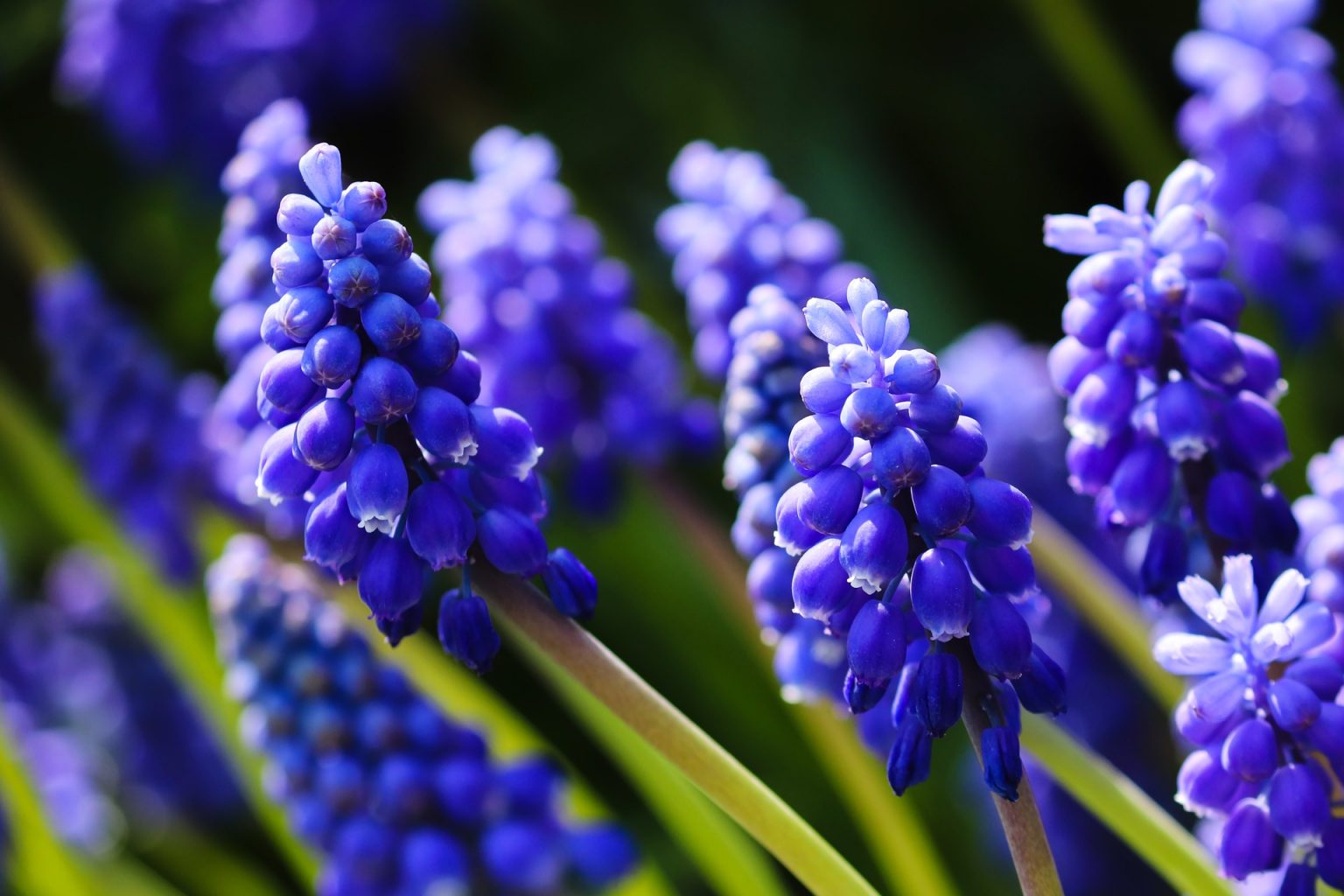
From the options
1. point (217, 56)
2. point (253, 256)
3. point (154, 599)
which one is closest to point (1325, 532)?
point (253, 256)

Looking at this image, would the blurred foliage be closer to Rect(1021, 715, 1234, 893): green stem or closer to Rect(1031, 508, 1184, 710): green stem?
Rect(1031, 508, 1184, 710): green stem

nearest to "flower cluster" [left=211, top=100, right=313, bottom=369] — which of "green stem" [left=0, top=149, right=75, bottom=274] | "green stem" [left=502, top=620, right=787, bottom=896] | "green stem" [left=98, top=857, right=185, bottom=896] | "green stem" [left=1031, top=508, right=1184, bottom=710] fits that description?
"green stem" [left=502, top=620, right=787, bottom=896]

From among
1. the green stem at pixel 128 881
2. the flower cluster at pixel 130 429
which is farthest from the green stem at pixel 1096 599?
the green stem at pixel 128 881

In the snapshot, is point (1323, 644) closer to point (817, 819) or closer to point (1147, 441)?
point (1147, 441)

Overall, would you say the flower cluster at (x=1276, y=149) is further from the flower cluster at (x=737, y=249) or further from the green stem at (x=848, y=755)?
the green stem at (x=848, y=755)

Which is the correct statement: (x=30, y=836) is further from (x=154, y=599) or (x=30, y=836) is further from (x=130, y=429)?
(x=130, y=429)

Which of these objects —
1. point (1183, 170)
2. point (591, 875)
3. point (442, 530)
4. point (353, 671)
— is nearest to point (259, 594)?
point (353, 671)
